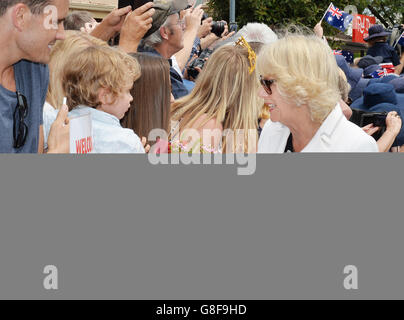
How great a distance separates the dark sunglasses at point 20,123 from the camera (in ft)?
6.04

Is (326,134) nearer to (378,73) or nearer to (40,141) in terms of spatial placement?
(40,141)

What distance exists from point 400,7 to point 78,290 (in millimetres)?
20939

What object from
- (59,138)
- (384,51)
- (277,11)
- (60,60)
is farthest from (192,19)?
(277,11)

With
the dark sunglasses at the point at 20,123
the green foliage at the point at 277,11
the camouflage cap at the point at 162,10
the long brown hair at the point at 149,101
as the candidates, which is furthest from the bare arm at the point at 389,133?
the green foliage at the point at 277,11

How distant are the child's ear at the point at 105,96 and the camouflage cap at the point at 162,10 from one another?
92 centimetres

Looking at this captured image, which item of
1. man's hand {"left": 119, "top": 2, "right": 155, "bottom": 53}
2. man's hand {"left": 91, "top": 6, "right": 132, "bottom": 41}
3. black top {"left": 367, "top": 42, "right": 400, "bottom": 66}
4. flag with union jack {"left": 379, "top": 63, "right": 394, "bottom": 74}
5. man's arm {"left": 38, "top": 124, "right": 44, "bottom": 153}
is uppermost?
black top {"left": 367, "top": 42, "right": 400, "bottom": 66}

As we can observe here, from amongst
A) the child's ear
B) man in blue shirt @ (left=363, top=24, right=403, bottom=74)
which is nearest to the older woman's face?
the child's ear

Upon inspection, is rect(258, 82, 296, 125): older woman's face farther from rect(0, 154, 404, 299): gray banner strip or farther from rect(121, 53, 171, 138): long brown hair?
rect(0, 154, 404, 299): gray banner strip

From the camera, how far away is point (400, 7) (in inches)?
792

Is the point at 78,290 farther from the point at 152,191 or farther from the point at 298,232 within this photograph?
the point at 298,232

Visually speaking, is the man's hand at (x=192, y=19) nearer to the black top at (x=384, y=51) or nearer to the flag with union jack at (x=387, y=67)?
the flag with union jack at (x=387, y=67)

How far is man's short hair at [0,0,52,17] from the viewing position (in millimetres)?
1787

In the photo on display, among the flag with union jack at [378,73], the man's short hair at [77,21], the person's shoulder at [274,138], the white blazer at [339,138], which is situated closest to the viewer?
the white blazer at [339,138]

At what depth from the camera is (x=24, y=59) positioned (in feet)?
6.40
